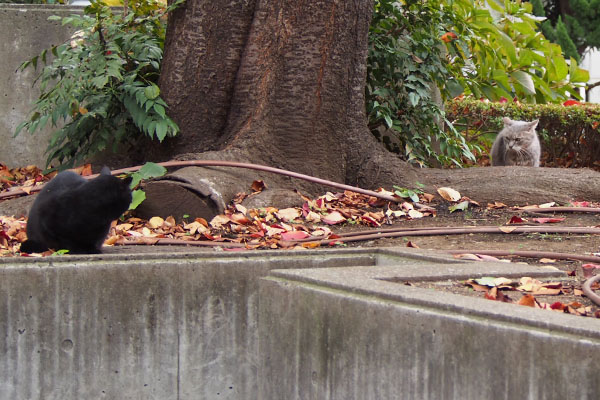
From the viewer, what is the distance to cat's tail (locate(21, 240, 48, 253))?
12.0 feet

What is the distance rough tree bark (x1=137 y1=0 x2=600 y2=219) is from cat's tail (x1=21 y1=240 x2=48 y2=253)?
5.24 feet

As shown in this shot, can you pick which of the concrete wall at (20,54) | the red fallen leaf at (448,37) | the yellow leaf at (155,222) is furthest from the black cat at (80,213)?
the red fallen leaf at (448,37)

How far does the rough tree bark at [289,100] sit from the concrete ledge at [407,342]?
2.47 m

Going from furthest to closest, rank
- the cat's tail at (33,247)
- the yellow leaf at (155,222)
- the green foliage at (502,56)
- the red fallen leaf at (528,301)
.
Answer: the green foliage at (502,56) → the yellow leaf at (155,222) → the cat's tail at (33,247) → the red fallen leaf at (528,301)

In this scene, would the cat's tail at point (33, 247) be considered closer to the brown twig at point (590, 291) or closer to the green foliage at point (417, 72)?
the brown twig at point (590, 291)

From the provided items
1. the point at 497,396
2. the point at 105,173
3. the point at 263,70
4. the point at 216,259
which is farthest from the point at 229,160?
the point at 497,396

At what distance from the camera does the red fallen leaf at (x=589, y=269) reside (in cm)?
302

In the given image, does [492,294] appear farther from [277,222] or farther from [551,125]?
[551,125]

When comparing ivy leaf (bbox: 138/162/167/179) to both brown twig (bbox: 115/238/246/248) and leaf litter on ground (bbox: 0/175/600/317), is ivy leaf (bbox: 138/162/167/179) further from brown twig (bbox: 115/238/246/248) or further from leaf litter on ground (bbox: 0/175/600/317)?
brown twig (bbox: 115/238/246/248)

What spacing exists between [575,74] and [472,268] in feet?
24.1

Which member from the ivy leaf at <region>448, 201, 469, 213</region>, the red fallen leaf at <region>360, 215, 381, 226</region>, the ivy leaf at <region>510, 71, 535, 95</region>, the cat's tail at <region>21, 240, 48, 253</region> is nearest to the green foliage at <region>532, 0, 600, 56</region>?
the ivy leaf at <region>510, 71, 535, 95</region>

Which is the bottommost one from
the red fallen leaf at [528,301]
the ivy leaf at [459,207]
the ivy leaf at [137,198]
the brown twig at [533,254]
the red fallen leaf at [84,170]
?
the brown twig at [533,254]

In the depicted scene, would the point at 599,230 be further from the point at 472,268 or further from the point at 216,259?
the point at 216,259

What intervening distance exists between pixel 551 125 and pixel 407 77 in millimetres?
4229
